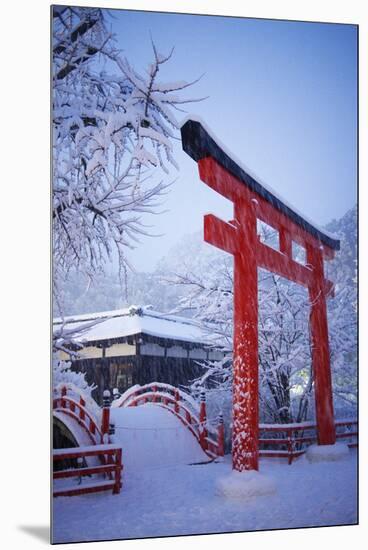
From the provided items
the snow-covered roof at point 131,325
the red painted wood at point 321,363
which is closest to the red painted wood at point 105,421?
the snow-covered roof at point 131,325

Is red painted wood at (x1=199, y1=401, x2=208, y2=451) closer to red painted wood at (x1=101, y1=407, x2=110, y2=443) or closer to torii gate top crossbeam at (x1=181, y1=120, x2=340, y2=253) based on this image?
red painted wood at (x1=101, y1=407, x2=110, y2=443)

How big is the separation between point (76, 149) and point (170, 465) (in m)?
1.80

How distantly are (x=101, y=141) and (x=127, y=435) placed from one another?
160 centimetres

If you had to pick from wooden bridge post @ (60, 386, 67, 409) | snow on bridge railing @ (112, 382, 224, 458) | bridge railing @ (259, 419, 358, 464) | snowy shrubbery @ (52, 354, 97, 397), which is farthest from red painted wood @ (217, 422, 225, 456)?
wooden bridge post @ (60, 386, 67, 409)

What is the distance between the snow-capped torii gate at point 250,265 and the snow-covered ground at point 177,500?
210mm

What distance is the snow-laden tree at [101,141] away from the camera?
13.1 feet

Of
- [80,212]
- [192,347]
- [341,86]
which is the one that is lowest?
[192,347]

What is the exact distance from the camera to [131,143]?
414 cm

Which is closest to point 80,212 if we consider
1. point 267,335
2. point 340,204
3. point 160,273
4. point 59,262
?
point 59,262

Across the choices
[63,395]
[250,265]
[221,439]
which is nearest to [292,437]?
[221,439]

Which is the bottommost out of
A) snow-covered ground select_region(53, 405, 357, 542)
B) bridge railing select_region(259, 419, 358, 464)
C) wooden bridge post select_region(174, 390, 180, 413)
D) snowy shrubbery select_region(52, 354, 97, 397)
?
snow-covered ground select_region(53, 405, 357, 542)

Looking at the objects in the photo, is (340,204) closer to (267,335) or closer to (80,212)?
(267,335)

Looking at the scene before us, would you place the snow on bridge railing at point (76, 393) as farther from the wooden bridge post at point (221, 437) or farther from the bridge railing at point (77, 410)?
the wooden bridge post at point (221, 437)

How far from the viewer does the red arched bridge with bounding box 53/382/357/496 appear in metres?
3.85
